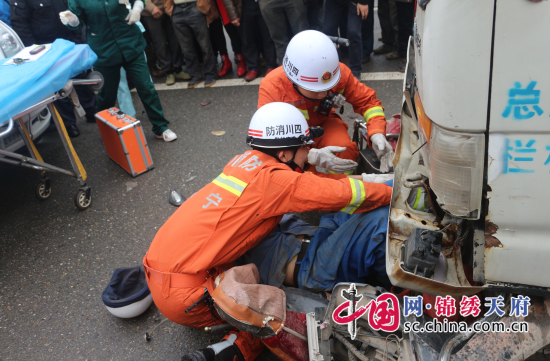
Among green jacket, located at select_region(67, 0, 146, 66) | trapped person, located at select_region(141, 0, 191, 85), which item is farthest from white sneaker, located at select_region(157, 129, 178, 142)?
trapped person, located at select_region(141, 0, 191, 85)

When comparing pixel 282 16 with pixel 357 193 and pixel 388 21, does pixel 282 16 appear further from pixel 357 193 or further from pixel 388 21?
pixel 357 193

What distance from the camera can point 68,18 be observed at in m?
4.00

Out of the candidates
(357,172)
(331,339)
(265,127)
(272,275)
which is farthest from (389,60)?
(331,339)

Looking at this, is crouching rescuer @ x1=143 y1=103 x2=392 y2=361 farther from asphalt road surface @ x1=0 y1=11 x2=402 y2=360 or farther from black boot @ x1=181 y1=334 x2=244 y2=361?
asphalt road surface @ x1=0 y1=11 x2=402 y2=360

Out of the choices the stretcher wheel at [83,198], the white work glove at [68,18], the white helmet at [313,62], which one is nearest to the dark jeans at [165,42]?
the white work glove at [68,18]

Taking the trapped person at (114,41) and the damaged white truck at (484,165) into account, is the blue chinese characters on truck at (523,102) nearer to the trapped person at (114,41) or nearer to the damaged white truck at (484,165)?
the damaged white truck at (484,165)

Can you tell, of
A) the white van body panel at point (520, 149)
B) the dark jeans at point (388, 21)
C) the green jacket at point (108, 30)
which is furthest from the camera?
the dark jeans at point (388, 21)

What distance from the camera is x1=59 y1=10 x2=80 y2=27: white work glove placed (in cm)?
397

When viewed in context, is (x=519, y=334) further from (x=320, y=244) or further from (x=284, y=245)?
(x=284, y=245)

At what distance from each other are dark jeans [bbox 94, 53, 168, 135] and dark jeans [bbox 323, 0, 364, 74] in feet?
7.57

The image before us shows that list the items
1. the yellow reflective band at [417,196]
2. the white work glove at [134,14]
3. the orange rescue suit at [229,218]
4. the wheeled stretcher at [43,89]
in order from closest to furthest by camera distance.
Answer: the yellow reflective band at [417,196]
the orange rescue suit at [229,218]
the wheeled stretcher at [43,89]
the white work glove at [134,14]

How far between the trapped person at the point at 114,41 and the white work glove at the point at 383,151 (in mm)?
2505

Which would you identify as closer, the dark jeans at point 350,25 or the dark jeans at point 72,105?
the dark jeans at point 350,25

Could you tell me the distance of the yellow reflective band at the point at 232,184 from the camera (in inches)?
89.7
